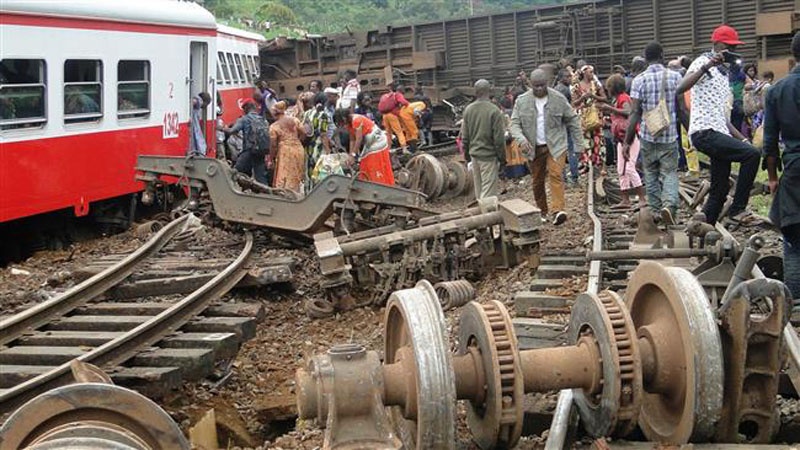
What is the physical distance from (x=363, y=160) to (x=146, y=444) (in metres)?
8.34

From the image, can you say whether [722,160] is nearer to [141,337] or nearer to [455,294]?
[455,294]

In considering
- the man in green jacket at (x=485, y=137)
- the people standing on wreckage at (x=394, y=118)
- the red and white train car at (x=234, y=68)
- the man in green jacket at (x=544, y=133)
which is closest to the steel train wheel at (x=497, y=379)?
the man in green jacket at (x=544, y=133)

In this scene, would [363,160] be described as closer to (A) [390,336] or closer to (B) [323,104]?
(B) [323,104]

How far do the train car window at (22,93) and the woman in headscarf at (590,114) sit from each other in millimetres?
7198

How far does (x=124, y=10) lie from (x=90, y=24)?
841 millimetres

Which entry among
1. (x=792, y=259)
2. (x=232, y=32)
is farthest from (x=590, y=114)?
(x=232, y=32)

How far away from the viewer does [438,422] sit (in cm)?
344

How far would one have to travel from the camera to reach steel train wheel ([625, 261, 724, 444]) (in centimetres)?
354

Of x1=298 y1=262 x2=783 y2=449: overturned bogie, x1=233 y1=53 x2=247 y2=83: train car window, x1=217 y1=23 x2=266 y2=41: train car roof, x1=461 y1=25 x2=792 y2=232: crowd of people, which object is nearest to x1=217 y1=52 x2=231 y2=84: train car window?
x1=217 y1=23 x2=266 y2=41: train car roof

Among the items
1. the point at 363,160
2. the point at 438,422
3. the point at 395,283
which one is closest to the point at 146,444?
the point at 438,422

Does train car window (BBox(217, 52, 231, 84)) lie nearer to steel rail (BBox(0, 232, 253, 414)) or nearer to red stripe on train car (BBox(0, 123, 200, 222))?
red stripe on train car (BBox(0, 123, 200, 222))

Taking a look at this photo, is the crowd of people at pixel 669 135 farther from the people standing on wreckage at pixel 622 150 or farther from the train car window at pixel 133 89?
the train car window at pixel 133 89

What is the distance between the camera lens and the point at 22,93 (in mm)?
10609

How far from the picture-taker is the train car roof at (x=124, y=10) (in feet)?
34.4
